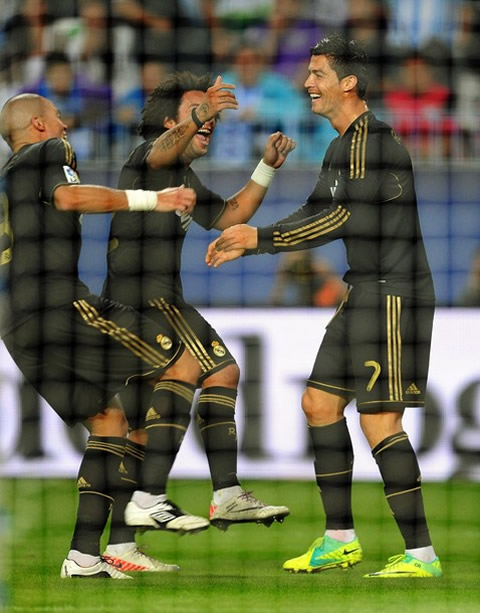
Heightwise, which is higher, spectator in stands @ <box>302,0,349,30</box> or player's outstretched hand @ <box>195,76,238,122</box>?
spectator in stands @ <box>302,0,349,30</box>

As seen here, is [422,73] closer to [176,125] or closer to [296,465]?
[296,465]

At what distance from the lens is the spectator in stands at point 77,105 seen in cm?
851

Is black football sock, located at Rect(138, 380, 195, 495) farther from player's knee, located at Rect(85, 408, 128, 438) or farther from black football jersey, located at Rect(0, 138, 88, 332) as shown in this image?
black football jersey, located at Rect(0, 138, 88, 332)

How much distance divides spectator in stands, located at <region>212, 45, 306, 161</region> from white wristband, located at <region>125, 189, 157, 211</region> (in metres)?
4.18

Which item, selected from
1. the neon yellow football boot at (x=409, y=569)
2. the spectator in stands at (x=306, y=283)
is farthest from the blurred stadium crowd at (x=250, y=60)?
the neon yellow football boot at (x=409, y=569)

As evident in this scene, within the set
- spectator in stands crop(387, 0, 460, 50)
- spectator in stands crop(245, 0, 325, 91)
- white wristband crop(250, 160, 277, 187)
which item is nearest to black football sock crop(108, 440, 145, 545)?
white wristband crop(250, 160, 277, 187)

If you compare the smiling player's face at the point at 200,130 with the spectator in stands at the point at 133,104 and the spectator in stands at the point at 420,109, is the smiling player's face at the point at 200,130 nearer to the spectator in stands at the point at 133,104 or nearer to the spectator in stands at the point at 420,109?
the spectator in stands at the point at 133,104

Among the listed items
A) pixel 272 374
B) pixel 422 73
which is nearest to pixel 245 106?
pixel 422 73

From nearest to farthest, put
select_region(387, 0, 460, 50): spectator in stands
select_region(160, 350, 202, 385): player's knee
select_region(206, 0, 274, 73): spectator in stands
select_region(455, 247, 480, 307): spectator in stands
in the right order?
select_region(160, 350, 202, 385): player's knee < select_region(455, 247, 480, 307): spectator in stands < select_region(387, 0, 460, 50): spectator in stands < select_region(206, 0, 274, 73): spectator in stands

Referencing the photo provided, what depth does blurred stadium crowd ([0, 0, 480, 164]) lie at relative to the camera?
28.2 feet

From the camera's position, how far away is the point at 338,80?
178 inches

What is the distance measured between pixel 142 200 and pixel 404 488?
1.31 m

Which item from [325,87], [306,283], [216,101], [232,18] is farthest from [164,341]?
[232,18]

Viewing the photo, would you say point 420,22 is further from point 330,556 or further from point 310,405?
point 330,556
